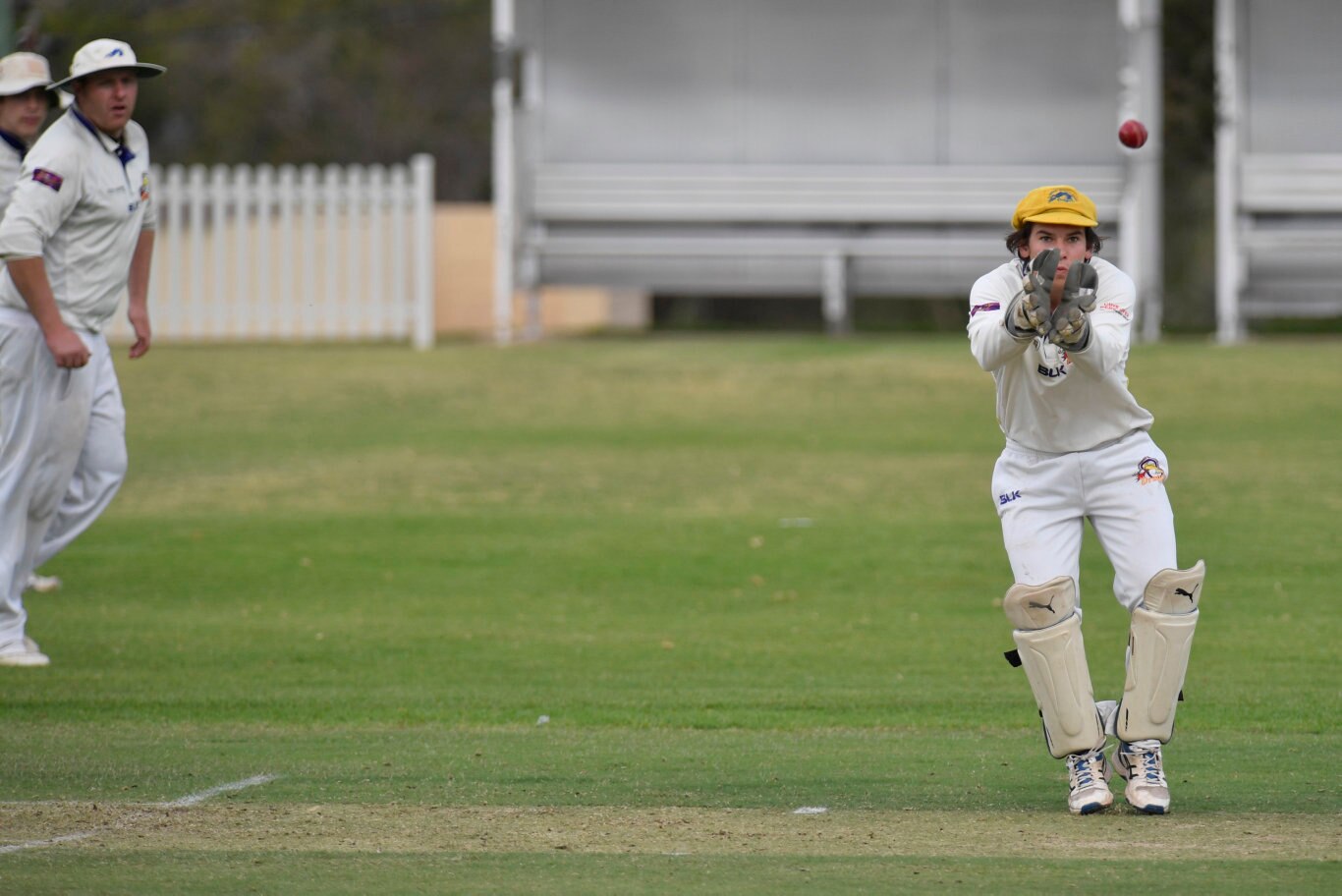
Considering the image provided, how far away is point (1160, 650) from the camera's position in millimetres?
6359

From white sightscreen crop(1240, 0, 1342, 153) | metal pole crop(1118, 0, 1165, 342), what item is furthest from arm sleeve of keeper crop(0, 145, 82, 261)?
white sightscreen crop(1240, 0, 1342, 153)

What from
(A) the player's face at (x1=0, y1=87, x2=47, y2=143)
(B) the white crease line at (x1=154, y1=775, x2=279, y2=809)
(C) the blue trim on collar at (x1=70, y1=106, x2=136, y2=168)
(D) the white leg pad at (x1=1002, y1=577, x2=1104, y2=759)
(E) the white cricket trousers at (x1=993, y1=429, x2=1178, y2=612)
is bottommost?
(B) the white crease line at (x1=154, y1=775, x2=279, y2=809)

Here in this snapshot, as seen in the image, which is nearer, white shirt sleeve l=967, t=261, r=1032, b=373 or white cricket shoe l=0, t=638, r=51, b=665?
white shirt sleeve l=967, t=261, r=1032, b=373

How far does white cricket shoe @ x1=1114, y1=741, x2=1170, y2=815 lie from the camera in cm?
624

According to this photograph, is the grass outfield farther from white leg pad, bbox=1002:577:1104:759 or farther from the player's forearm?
the player's forearm

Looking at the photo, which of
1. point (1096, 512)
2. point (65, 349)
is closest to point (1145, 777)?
point (1096, 512)

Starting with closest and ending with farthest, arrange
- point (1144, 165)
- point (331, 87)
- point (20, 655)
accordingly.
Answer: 1. point (20, 655)
2. point (1144, 165)
3. point (331, 87)

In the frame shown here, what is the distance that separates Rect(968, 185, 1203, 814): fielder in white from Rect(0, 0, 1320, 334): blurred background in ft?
83.2

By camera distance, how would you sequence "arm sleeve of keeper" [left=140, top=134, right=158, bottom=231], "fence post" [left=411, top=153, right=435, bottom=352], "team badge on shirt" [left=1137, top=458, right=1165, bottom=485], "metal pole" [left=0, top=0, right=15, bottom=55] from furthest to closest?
"fence post" [left=411, top=153, right=435, bottom=352], "metal pole" [left=0, top=0, right=15, bottom=55], "arm sleeve of keeper" [left=140, top=134, right=158, bottom=231], "team badge on shirt" [left=1137, top=458, right=1165, bottom=485]

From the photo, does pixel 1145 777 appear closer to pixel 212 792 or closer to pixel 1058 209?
pixel 1058 209

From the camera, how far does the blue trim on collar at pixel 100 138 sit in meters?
9.10

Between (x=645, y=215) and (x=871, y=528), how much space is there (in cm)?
1072

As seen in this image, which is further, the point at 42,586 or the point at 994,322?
the point at 42,586

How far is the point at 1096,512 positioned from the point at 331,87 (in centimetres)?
3890
